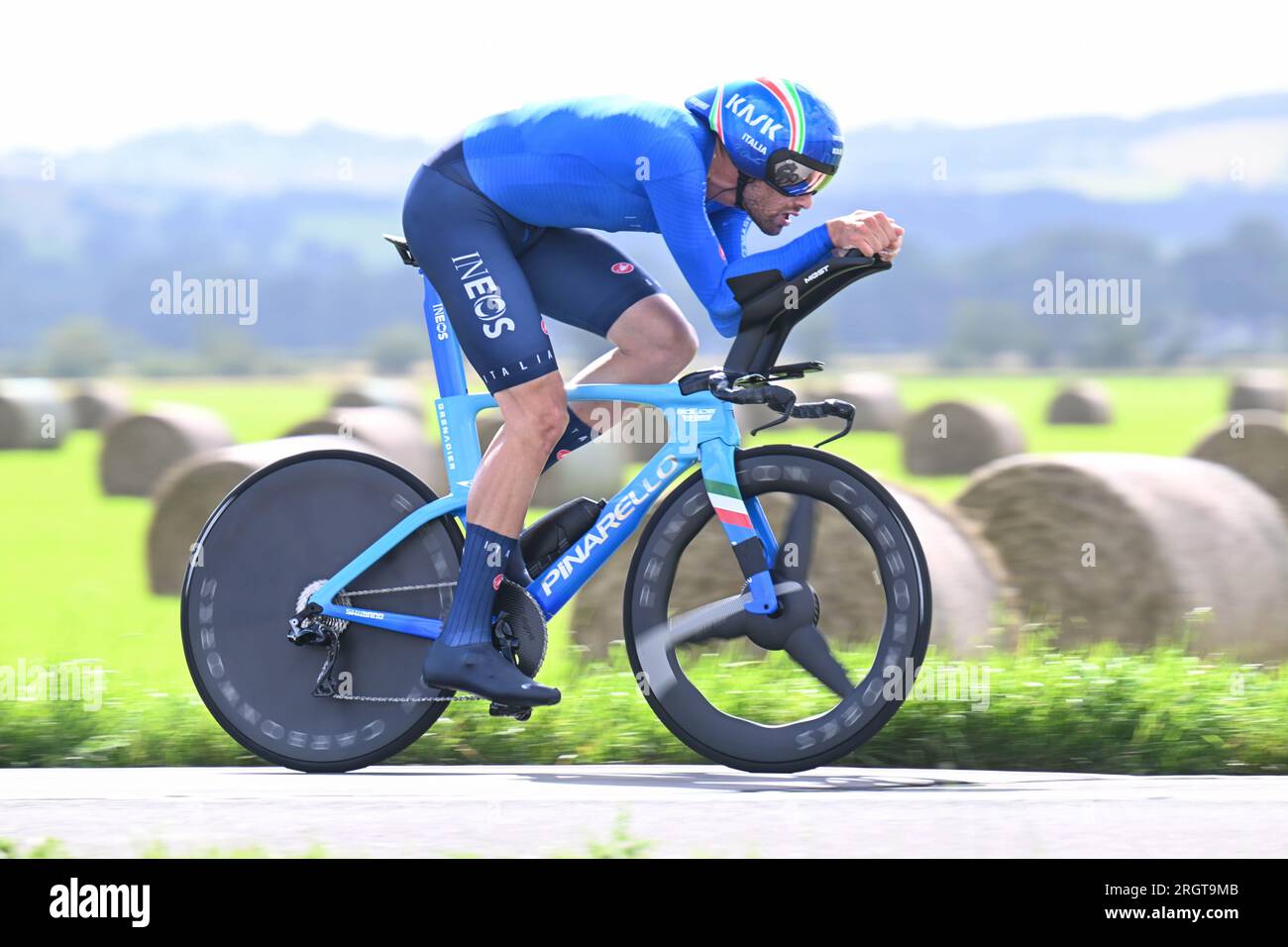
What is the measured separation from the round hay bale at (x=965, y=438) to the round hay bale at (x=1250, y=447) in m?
7.08

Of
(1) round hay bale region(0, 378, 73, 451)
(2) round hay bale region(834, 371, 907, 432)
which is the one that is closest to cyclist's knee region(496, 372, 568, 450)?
(1) round hay bale region(0, 378, 73, 451)

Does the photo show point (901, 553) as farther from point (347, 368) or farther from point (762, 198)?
point (347, 368)

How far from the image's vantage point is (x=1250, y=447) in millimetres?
13797

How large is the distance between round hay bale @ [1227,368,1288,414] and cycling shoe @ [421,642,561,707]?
83.8ft

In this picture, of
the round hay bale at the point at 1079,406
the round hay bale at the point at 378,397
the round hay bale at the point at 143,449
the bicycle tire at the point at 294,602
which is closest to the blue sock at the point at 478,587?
the bicycle tire at the point at 294,602

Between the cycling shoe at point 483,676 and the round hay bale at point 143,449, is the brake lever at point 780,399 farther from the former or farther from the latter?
the round hay bale at point 143,449

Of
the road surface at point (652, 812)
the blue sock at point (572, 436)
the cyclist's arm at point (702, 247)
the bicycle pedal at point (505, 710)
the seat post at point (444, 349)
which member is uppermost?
the cyclist's arm at point (702, 247)

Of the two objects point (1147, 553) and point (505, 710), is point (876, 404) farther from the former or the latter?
point (505, 710)

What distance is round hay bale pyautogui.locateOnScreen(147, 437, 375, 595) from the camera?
11039 millimetres

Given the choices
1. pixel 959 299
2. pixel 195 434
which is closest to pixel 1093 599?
pixel 195 434

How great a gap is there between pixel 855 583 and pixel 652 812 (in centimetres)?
343

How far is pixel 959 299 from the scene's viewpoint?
163125 millimetres

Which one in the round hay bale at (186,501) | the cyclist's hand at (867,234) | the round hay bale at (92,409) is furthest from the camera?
the round hay bale at (92,409)

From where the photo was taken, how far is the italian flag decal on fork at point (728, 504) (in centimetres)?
485
